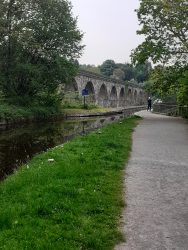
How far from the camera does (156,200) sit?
23.3 ft

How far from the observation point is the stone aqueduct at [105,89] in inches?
2284

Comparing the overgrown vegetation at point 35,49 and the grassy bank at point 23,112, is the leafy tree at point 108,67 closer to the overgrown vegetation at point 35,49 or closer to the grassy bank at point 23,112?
the grassy bank at point 23,112

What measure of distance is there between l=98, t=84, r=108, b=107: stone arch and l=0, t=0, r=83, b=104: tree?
122 feet

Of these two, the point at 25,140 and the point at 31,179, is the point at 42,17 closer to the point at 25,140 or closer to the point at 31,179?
the point at 25,140

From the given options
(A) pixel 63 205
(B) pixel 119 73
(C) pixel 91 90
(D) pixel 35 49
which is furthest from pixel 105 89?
(A) pixel 63 205

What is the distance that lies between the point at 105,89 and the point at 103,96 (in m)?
1.45

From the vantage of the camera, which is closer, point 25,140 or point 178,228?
point 178,228

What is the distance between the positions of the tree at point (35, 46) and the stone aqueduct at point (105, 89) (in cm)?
1706

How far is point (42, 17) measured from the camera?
109 ft

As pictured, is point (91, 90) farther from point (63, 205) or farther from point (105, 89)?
point (63, 205)

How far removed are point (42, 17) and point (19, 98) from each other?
6.60m

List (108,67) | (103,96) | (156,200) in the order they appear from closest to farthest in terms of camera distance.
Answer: (156,200) → (103,96) → (108,67)

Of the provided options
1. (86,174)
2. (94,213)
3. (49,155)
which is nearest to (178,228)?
(94,213)

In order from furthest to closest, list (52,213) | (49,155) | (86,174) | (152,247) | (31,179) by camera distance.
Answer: (49,155) < (86,174) < (31,179) < (52,213) < (152,247)
